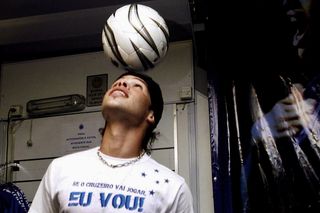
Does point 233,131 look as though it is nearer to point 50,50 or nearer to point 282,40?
point 282,40

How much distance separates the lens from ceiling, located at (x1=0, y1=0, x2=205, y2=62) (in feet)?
12.0

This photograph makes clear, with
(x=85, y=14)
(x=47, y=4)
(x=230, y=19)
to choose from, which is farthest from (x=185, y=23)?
(x=47, y=4)

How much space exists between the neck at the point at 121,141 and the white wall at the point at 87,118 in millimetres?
972

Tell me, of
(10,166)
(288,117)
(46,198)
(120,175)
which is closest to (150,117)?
(120,175)

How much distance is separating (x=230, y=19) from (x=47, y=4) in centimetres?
121

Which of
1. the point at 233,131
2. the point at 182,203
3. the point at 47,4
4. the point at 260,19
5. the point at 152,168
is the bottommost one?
the point at 182,203

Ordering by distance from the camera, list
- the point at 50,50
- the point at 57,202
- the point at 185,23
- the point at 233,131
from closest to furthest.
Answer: the point at 57,202 → the point at 233,131 → the point at 185,23 → the point at 50,50

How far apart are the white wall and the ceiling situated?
149mm

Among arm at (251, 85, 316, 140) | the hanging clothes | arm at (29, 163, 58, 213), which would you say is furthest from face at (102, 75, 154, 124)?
the hanging clothes

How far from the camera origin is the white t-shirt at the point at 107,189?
2354 millimetres

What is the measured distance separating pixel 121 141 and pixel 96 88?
1.35 metres

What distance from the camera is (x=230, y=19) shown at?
342 cm

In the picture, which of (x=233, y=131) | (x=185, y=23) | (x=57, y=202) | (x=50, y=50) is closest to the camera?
(x=57, y=202)

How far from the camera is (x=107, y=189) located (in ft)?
7.84
